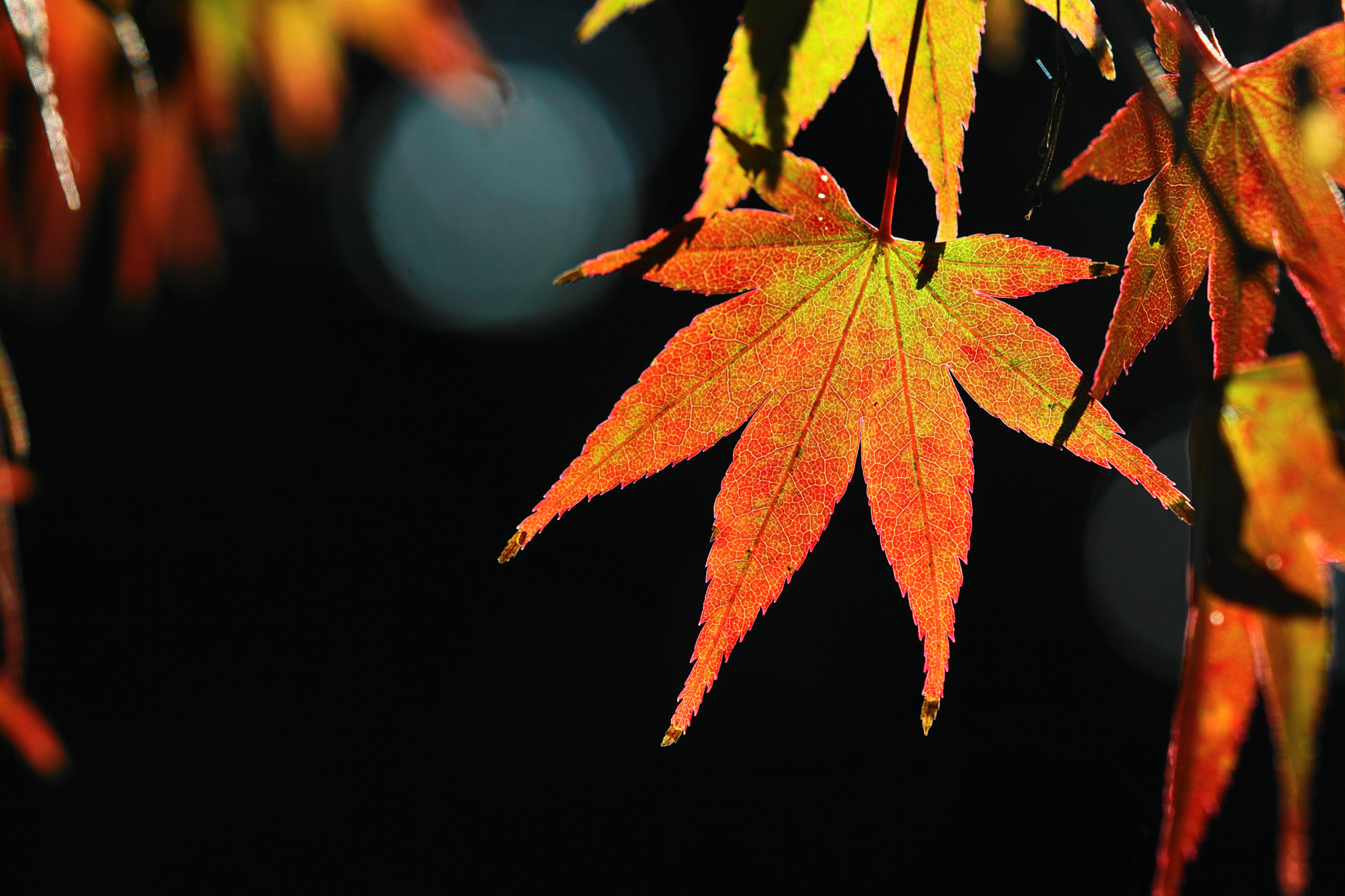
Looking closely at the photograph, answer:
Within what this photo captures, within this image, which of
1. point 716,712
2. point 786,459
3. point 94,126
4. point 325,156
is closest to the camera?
point 786,459

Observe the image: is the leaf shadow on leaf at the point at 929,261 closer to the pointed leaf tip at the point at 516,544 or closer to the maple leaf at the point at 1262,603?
the maple leaf at the point at 1262,603

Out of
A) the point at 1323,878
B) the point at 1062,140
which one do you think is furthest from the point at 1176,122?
the point at 1323,878

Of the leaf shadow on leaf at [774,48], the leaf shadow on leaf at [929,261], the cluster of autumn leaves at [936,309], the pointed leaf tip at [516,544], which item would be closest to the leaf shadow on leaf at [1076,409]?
the cluster of autumn leaves at [936,309]

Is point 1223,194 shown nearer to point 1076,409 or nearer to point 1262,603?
point 1076,409

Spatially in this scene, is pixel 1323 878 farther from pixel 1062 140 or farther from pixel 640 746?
pixel 1062 140

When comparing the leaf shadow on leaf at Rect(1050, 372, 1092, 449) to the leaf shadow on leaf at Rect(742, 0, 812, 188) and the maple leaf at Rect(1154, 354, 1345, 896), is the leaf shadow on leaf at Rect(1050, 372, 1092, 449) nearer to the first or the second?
the maple leaf at Rect(1154, 354, 1345, 896)

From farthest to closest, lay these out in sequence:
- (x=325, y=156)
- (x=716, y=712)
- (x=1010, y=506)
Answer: (x=716, y=712) < (x=1010, y=506) < (x=325, y=156)
